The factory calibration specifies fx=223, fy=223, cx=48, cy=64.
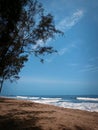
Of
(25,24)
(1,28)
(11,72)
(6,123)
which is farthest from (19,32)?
(11,72)

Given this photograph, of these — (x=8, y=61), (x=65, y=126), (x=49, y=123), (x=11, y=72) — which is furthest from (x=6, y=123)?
(x=11, y=72)

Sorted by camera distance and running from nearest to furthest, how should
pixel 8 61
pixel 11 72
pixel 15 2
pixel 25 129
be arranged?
pixel 25 129 < pixel 15 2 < pixel 8 61 < pixel 11 72

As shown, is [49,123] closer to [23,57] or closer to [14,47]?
[14,47]

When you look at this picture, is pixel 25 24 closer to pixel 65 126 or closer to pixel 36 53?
pixel 36 53


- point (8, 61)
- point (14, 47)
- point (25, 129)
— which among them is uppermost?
point (14, 47)

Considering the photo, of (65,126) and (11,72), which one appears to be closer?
(65,126)

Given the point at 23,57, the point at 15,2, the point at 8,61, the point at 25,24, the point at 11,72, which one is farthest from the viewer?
the point at 11,72

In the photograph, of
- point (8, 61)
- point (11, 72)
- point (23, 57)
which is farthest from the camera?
point (11, 72)

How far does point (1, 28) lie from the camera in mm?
12664

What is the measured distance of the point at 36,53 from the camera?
51.5 feet

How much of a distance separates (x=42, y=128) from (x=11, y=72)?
12.6 metres

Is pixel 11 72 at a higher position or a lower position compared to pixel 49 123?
higher

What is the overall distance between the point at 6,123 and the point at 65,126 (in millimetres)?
2734

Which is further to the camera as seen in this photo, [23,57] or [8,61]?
[23,57]
